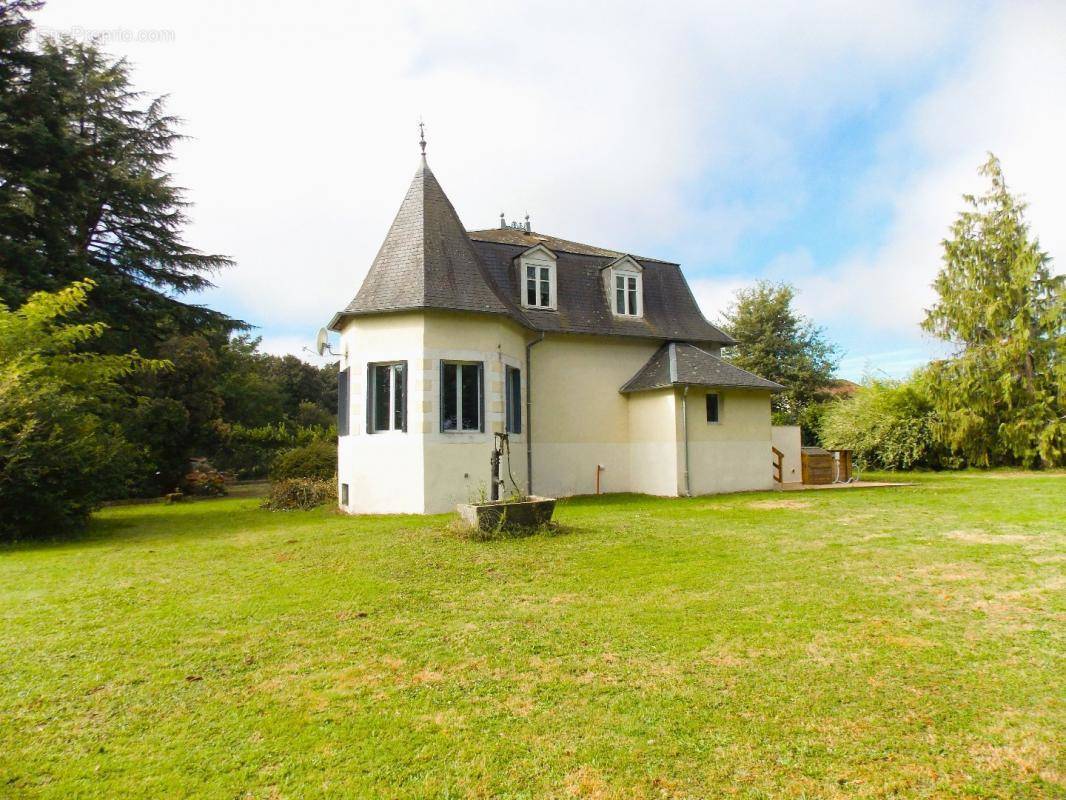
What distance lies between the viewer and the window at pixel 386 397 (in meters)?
13.5

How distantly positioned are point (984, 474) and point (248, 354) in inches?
1442

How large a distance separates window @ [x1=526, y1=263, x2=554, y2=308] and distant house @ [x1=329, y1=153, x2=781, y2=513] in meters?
0.04

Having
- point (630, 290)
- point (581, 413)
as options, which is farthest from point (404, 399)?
point (630, 290)

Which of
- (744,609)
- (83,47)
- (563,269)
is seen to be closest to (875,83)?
(563,269)

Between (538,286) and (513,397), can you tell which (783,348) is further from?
(513,397)

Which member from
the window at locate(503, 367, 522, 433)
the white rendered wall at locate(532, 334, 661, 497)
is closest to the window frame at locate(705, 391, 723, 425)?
the white rendered wall at locate(532, 334, 661, 497)

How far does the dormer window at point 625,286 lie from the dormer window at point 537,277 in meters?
1.90

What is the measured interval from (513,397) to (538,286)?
3.77 m

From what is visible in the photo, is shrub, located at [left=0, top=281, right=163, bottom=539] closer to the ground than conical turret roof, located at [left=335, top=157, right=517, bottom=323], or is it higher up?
closer to the ground

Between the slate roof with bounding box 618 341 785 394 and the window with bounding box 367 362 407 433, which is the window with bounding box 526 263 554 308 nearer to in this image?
the slate roof with bounding box 618 341 785 394

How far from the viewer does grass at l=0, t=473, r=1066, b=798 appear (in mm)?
2865

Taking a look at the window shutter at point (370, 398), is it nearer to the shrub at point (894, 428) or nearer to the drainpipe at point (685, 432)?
the drainpipe at point (685, 432)

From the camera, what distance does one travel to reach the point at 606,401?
17.2m

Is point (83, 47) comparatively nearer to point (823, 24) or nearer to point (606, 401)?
point (606, 401)
